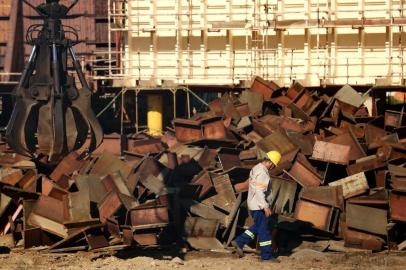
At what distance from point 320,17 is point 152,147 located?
6990 mm

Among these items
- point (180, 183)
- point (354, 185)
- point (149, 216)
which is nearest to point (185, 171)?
point (180, 183)

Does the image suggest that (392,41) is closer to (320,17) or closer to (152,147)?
(320,17)

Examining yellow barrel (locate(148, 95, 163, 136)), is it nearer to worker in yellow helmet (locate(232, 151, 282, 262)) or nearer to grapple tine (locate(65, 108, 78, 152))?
worker in yellow helmet (locate(232, 151, 282, 262))

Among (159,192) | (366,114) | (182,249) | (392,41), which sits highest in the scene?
(392,41)

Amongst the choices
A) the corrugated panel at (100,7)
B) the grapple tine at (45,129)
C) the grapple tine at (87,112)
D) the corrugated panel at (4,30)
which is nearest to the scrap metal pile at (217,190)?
the grapple tine at (87,112)

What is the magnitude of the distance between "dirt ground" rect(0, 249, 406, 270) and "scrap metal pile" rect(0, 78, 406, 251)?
36 centimetres

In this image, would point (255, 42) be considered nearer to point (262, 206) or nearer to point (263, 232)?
point (262, 206)

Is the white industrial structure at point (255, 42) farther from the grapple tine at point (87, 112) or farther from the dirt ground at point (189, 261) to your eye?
the grapple tine at point (87, 112)

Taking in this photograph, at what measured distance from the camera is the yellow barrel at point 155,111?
20.6 metres

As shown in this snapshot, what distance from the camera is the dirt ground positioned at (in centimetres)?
1098

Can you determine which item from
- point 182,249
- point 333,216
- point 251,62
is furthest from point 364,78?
point 182,249

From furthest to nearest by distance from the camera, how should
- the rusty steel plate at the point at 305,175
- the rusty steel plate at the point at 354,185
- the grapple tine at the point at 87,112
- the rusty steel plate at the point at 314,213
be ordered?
the rusty steel plate at the point at 305,175, the rusty steel plate at the point at 354,185, the rusty steel plate at the point at 314,213, the grapple tine at the point at 87,112

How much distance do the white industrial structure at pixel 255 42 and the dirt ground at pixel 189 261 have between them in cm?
902

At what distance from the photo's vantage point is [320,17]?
20.4 m
